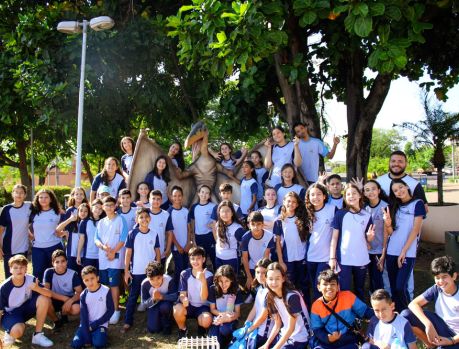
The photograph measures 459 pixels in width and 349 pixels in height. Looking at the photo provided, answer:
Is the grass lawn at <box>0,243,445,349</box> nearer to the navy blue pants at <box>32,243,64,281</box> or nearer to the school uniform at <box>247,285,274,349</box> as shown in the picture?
the navy blue pants at <box>32,243,64,281</box>

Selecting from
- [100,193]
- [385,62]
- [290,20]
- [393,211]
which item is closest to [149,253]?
[100,193]

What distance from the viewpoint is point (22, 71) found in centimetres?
973

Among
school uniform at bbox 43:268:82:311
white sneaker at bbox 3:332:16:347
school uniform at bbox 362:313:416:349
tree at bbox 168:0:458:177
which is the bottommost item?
white sneaker at bbox 3:332:16:347

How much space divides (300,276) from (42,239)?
3575 mm

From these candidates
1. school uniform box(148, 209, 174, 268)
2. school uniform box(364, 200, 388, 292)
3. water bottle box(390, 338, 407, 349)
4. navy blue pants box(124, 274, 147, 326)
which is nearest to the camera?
water bottle box(390, 338, 407, 349)

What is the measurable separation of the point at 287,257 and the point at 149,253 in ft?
5.81

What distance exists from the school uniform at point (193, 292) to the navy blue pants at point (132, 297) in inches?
27.7

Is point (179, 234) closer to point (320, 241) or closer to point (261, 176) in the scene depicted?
point (261, 176)

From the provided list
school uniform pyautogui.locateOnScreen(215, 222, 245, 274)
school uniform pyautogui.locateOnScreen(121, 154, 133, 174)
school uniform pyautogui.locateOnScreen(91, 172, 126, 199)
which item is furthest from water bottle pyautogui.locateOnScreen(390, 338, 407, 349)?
school uniform pyautogui.locateOnScreen(121, 154, 133, 174)

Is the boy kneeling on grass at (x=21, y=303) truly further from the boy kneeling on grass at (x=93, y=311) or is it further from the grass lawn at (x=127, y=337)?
the boy kneeling on grass at (x=93, y=311)

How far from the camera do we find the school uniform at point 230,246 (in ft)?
20.0

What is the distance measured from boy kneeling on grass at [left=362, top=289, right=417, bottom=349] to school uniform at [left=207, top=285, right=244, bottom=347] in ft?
5.24

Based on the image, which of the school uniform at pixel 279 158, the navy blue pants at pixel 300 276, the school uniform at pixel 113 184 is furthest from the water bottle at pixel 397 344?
the school uniform at pixel 113 184

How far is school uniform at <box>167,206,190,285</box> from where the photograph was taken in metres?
6.71
